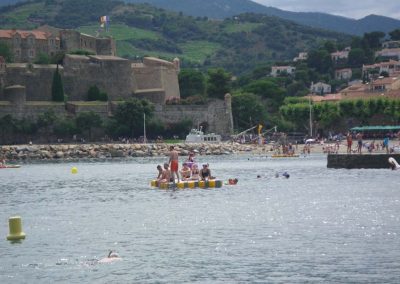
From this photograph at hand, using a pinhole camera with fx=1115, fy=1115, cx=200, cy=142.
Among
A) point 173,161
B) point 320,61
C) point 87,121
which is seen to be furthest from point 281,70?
point 173,161

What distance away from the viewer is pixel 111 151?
94.3 meters

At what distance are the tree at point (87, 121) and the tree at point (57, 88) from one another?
438 centimetres

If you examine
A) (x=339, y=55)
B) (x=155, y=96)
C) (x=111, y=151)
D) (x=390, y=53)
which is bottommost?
(x=111, y=151)

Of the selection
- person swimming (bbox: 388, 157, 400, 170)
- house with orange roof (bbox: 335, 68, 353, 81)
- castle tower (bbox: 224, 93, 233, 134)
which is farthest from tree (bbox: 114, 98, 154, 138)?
house with orange roof (bbox: 335, 68, 353, 81)

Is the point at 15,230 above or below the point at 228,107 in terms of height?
below

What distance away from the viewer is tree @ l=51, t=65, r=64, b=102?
4043 inches

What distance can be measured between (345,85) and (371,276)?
154229mm

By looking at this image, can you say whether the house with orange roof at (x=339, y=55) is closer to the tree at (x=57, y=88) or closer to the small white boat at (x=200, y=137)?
the small white boat at (x=200, y=137)

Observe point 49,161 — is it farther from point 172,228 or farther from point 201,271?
point 201,271

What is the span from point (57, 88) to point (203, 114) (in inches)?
553

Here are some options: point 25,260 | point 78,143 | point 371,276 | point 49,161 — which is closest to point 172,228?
point 25,260

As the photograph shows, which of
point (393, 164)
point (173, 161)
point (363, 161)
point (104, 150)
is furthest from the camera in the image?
point (104, 150)

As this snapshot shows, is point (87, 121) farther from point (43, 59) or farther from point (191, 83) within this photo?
point (191, 83)

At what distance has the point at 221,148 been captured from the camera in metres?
95.4
